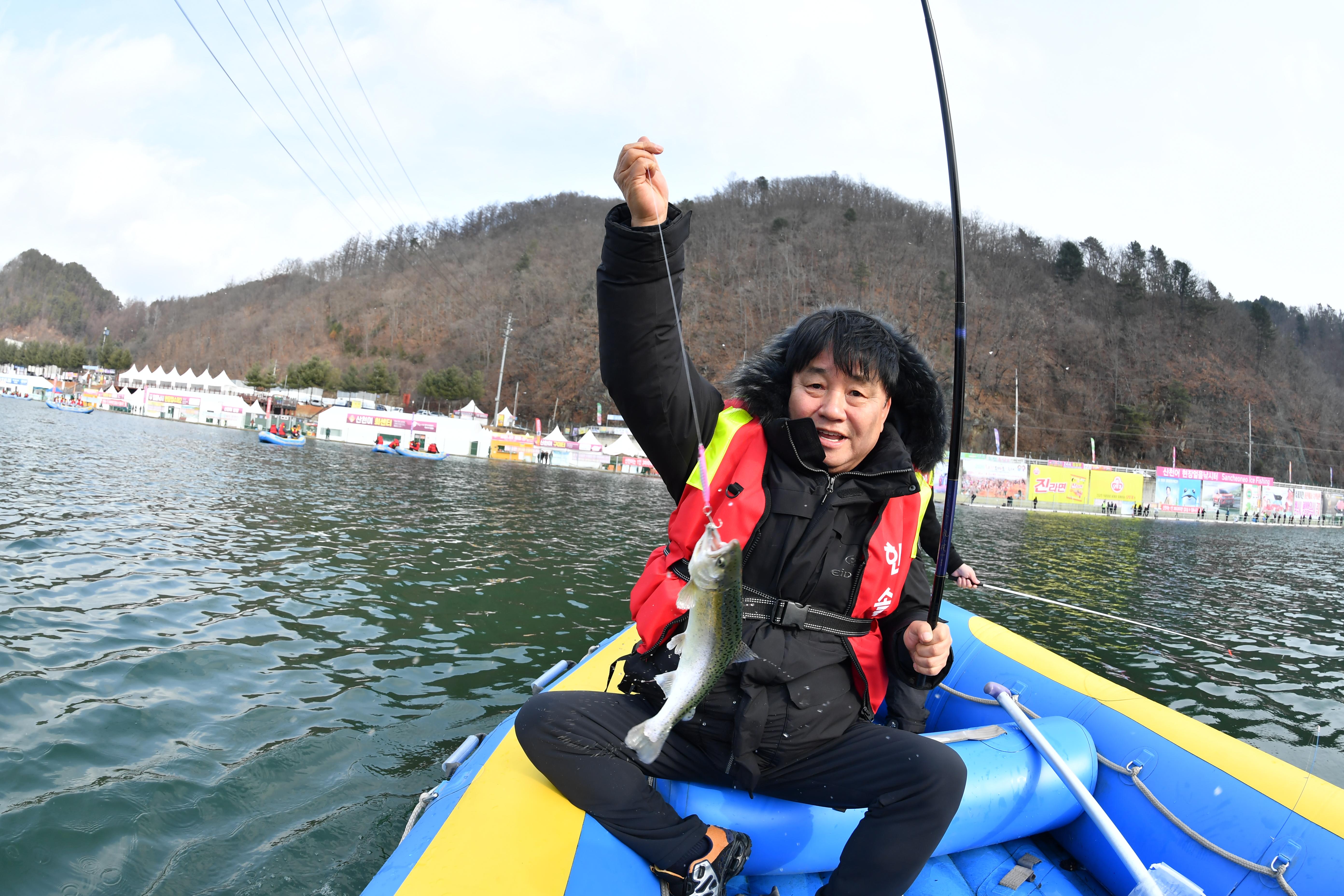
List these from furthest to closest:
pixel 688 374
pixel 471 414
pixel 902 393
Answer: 1. pixel 471 414
2. pixel 902 393
3. pixel 688 374

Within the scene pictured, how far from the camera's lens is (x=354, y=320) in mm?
112188

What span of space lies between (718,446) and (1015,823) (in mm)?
2304

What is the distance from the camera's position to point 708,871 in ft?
7.00

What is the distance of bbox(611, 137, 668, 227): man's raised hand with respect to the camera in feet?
6.24

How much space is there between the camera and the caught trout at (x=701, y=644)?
1.66 meters

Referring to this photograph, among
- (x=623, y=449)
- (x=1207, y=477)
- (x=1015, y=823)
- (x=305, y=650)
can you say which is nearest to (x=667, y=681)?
(x=1015, y=823)

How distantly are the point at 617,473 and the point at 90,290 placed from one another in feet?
576

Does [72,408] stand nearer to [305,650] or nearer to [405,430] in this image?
[405,430]

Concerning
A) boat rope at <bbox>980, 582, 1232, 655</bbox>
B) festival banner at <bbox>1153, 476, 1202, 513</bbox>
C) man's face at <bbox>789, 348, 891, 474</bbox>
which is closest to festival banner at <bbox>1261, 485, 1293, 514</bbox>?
festival banner at <bbox>1153, 476, 1202, 513</bbox>

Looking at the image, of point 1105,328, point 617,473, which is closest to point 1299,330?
point 1105,328

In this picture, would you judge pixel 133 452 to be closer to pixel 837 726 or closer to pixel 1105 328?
pixel 837 726

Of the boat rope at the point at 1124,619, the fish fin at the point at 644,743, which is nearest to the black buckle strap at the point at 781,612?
the fish fin at the point at 644,743

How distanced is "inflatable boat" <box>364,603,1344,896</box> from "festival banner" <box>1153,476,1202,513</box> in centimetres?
5718

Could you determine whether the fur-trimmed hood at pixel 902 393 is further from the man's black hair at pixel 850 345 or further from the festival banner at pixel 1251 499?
the festival banner at pixel 1251 499
